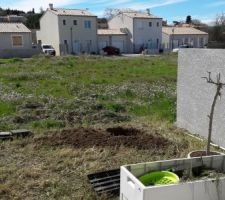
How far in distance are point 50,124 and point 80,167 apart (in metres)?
2.90

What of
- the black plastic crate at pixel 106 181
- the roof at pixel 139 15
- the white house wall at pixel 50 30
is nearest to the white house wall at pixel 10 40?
the white house wall at pixel 50 30

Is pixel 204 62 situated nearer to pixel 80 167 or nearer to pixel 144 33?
pixel 80 167

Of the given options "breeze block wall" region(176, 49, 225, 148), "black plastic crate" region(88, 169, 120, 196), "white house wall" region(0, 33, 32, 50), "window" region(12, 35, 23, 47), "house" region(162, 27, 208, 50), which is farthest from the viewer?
"house" region(162, 27, 208, 50)

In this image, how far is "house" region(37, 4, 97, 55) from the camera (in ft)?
158

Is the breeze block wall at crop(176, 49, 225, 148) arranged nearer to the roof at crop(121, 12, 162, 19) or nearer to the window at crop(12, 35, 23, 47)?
the window at crop(12, 35, 23, 47)

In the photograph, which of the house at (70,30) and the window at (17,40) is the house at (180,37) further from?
the window at (17,40)

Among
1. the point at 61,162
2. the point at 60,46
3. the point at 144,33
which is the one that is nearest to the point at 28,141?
the point at 61,162

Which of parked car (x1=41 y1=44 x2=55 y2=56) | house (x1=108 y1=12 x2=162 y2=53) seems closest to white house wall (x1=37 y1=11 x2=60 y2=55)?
parked car (x1=41 y1=44 x2=55 y2=56)

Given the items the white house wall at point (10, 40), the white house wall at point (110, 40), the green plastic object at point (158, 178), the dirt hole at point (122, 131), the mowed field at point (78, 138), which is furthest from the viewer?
the white house wall at point (110, 40)

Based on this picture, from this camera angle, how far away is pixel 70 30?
49.3 metres

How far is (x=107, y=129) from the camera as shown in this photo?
7.59 meters

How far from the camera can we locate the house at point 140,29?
55.4m

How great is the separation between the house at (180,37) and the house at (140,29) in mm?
1765

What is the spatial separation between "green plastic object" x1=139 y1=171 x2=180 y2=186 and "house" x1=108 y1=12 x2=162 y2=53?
171 feet
